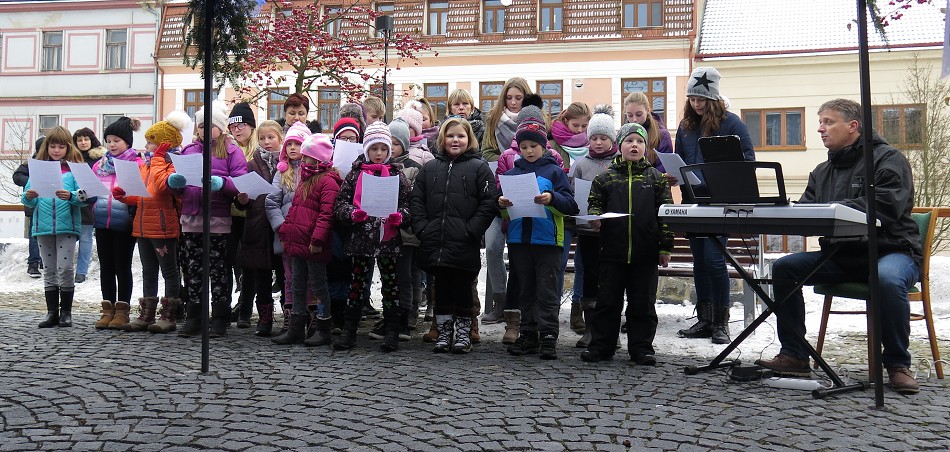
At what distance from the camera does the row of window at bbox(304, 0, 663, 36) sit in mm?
29359

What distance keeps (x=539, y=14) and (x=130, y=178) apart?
2404 cm

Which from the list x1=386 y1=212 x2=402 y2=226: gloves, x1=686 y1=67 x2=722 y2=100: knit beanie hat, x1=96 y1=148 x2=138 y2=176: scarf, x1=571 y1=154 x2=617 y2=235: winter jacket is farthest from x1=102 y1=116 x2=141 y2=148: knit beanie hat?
x1=686 y1=67 x2=722 y2=100: knit beanie hat

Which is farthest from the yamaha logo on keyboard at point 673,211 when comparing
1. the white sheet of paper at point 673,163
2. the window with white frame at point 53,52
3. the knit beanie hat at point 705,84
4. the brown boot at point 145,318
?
the window with white frame at point 53,52

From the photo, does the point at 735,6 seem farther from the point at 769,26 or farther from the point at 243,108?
→ the point at 243,108

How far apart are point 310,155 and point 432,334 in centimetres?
170

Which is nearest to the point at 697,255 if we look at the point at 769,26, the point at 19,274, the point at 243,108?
the point at 243,108

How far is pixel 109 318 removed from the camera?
775cm

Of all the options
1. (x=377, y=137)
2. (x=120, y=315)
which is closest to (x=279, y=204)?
(x=377, y=137)

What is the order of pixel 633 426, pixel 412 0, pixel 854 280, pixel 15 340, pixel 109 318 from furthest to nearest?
pixel 412 0, pixel 109 318, pixel 15 340, pixel 854 280, pixel 633 426

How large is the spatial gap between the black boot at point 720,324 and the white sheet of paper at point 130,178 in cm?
461

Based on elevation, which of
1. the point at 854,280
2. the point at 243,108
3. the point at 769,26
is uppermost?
the point at 769,26

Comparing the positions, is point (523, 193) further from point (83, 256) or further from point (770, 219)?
point (83, 256)

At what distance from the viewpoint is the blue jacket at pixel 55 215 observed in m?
7.71

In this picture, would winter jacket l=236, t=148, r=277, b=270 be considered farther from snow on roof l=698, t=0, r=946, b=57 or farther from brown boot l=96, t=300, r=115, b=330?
snow on roof l=698, t=0, r=946, b=57
